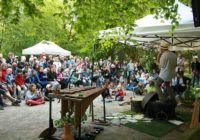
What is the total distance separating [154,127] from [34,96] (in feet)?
18.8

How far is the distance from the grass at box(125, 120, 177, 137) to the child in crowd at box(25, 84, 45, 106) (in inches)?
185

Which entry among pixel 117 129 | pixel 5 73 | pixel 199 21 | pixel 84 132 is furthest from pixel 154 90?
pixel 5 73

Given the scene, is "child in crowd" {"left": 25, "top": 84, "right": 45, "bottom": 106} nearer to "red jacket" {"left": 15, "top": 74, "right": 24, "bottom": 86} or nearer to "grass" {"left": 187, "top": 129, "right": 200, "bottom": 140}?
"red jacket" {"left": 15, "top": 74, "right": 24, "bottom": 86}

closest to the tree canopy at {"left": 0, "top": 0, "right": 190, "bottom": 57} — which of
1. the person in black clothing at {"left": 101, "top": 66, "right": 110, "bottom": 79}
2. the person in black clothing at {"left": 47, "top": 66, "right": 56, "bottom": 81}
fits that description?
the person in black clothing at {"left": 47, "top": 66, "right": 56, "bottom": 81}

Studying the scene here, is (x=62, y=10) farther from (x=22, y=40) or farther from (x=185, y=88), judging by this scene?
(x=22, y=40)

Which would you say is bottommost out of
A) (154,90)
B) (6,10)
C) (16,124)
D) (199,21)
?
(16,124)

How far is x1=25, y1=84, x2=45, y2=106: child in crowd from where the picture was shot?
1152cm

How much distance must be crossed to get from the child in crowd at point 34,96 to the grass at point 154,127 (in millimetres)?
4708

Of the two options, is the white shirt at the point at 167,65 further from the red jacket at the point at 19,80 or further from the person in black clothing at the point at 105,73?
the person in black clothing at the point at 105,73

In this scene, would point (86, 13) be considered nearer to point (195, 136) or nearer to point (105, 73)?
point (195, 136)

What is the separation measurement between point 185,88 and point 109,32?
12.6 ft

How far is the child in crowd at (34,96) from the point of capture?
453 inches

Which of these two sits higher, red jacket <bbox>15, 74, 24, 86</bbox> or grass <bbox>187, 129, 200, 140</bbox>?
red jacket <bbox>15, 74, 24, 86</bbox>

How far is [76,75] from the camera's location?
630 inches
